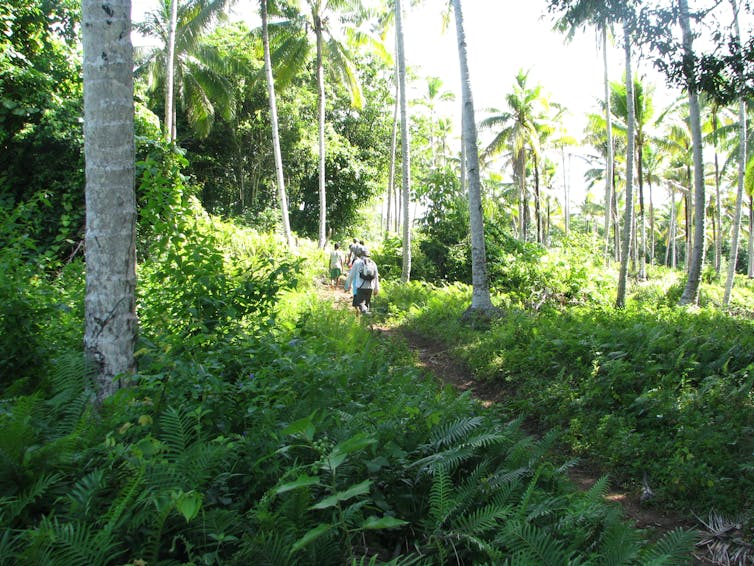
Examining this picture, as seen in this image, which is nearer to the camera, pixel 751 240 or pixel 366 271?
pixel 366 271

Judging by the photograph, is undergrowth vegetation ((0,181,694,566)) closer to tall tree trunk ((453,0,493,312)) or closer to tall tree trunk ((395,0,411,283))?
tall tree trunk ((453,0,493,312))

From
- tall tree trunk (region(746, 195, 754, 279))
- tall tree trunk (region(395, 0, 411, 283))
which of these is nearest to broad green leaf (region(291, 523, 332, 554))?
tall tree trunk (region(395, 0, 411, 283))

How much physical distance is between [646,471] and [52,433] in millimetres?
4542

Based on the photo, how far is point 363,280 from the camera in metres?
10.4

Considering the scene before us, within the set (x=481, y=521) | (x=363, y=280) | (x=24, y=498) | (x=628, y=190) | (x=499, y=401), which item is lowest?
(x=499, y=401)

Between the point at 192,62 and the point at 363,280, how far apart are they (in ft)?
50.0

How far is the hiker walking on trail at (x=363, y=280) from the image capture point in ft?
33.9

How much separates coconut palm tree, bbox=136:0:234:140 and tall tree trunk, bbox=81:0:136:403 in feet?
55.6

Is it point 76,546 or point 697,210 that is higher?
point 697,210

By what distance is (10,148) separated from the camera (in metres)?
10.6

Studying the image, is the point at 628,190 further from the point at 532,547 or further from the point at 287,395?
the point at 532,547

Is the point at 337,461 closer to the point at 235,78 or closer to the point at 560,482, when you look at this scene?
the point at 560,482

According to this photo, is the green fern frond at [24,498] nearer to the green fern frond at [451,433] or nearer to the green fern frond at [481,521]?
the green fern frond at [481,521]

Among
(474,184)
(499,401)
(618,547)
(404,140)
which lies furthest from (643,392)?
(404,140)
